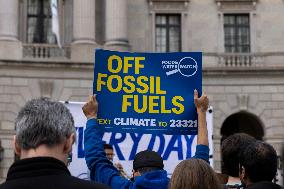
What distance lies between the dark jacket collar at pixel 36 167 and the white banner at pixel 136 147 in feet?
23.6

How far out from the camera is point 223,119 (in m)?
30.0

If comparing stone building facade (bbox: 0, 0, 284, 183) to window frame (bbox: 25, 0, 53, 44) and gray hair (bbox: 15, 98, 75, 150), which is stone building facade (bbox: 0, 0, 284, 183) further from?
gray hair (bbox: 15, 98, 75, 150)

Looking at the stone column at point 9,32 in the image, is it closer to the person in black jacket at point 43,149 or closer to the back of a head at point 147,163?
the back of a head at point 147,163

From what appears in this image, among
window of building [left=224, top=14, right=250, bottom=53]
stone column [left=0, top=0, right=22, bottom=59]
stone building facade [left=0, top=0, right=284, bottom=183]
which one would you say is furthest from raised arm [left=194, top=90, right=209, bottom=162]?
window of building [left=224, top=14, right=250, bottom=53]

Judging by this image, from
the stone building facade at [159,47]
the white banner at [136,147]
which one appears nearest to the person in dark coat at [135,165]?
the white banner at [136,147]

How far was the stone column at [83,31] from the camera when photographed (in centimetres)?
2900

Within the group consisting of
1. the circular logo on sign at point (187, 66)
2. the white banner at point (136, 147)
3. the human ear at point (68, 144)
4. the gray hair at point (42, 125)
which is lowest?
the white banner at point (136, 147)

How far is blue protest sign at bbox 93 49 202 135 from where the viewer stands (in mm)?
7055

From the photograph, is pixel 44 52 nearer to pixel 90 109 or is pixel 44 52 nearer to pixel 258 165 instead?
pixel 90 109

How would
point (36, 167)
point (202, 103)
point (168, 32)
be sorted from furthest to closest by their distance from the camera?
1. point (168, 32)
2. point (202, 103)
3. point (36, 167)

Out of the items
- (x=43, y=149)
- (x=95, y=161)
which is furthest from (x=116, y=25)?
(x=43, y=149)

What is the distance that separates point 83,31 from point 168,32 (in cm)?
468

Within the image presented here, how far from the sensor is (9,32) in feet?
92.7

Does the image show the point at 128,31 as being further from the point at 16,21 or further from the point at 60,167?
the point at 60,167
